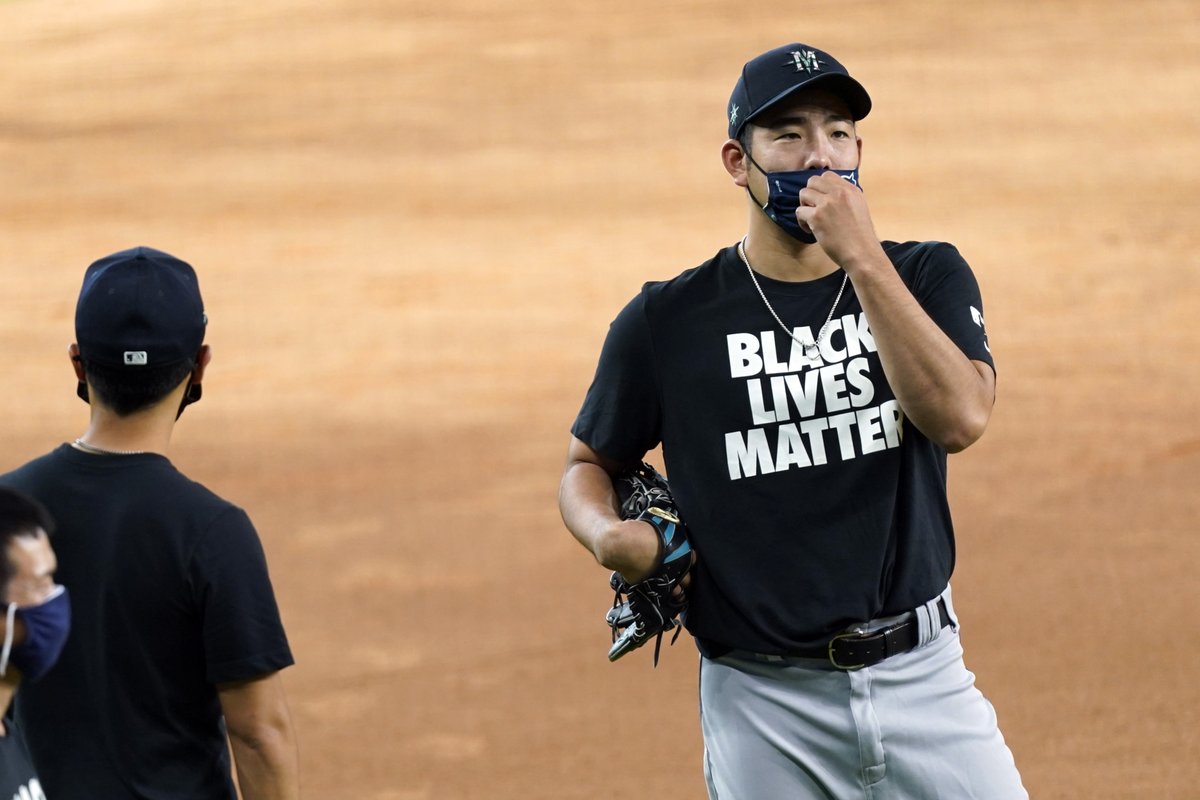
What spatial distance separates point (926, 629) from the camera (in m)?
3.11

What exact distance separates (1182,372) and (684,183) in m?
3.47

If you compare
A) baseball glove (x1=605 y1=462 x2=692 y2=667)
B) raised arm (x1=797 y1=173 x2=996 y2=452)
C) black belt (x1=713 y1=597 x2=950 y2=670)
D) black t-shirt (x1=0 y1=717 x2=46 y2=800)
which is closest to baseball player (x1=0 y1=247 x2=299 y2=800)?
black t-shirt (x1=0 y1=717 x2=46 y2=800)

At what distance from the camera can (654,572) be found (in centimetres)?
308

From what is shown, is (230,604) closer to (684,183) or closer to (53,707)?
(53,707)

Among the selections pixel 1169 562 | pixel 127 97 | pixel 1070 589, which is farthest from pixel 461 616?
pixel 127 97

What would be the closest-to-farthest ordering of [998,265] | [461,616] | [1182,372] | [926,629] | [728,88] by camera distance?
[926,629], [461,616], [1182,372], [998,265], [728,88]

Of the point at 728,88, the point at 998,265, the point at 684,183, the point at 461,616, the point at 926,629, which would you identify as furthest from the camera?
the point at 728,88

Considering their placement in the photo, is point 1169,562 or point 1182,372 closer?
point 1169,562

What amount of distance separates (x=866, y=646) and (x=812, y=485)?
1.03 feet

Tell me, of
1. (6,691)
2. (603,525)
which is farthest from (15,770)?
(603,525)

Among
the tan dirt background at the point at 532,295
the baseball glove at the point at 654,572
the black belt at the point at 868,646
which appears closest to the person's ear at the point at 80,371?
the baseball glove at the point at 654,572

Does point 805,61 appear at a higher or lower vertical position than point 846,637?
higher

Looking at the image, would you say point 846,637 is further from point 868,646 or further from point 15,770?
point 15,770

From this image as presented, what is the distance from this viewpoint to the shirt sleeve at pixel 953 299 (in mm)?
3092
